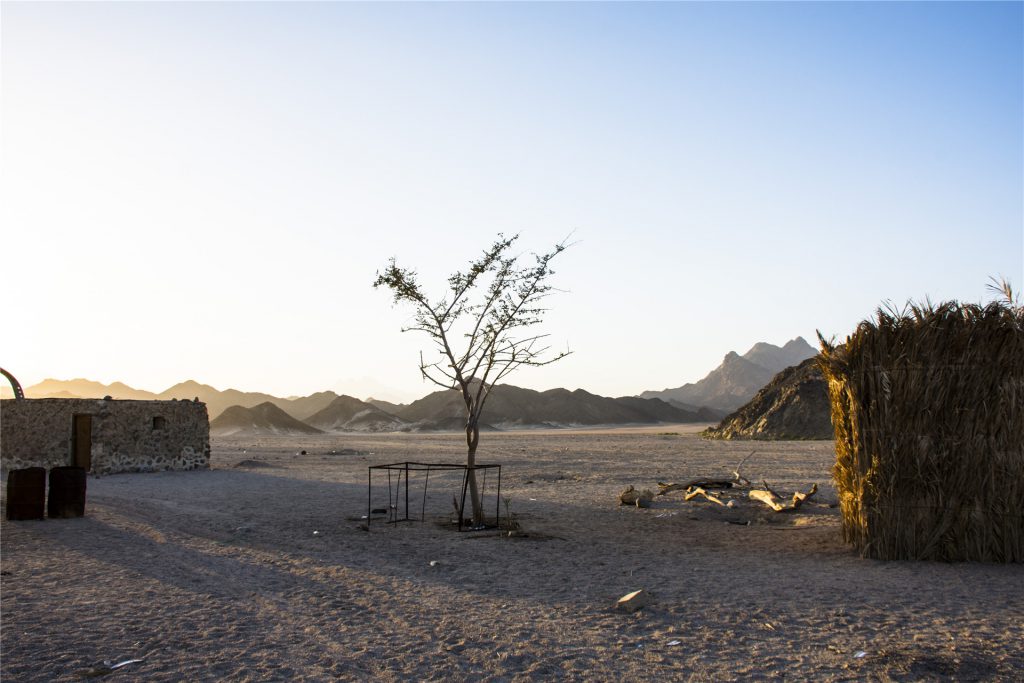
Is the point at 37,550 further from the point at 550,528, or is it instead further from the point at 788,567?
the point at 788,567

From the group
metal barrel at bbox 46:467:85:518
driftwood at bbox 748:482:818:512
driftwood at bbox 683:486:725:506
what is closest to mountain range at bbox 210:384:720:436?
metal barrel at bbox 46:467:85:518

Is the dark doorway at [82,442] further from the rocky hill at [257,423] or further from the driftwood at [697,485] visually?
the rocky hill at [257,423]

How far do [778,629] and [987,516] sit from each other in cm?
465

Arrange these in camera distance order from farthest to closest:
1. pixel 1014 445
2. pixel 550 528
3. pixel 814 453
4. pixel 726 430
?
pixel 726 430
pixel 814 453
pixel 550 528
pixel 1014 445

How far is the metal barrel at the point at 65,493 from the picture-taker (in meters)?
14.3

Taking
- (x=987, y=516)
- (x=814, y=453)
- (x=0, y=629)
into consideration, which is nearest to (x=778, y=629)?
(x=987, y=516)

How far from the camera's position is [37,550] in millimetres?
11594

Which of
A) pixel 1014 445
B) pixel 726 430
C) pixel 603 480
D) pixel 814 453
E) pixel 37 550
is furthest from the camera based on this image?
pixel 726 430

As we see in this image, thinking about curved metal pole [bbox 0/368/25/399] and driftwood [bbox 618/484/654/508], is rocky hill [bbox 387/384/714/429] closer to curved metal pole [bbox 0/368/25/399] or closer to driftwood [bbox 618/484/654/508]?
curved metal pole [bbox 0/368/25/399]

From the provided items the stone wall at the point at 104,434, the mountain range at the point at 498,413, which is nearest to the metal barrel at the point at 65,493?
the stone wall at the point at 104,434

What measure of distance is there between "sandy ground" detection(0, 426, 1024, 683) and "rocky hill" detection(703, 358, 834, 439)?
39.6 m

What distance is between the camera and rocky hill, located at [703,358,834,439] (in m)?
52.5

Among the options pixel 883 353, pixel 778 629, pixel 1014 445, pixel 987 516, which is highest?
pixel 883 353

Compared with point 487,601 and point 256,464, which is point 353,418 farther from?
point 487,601
